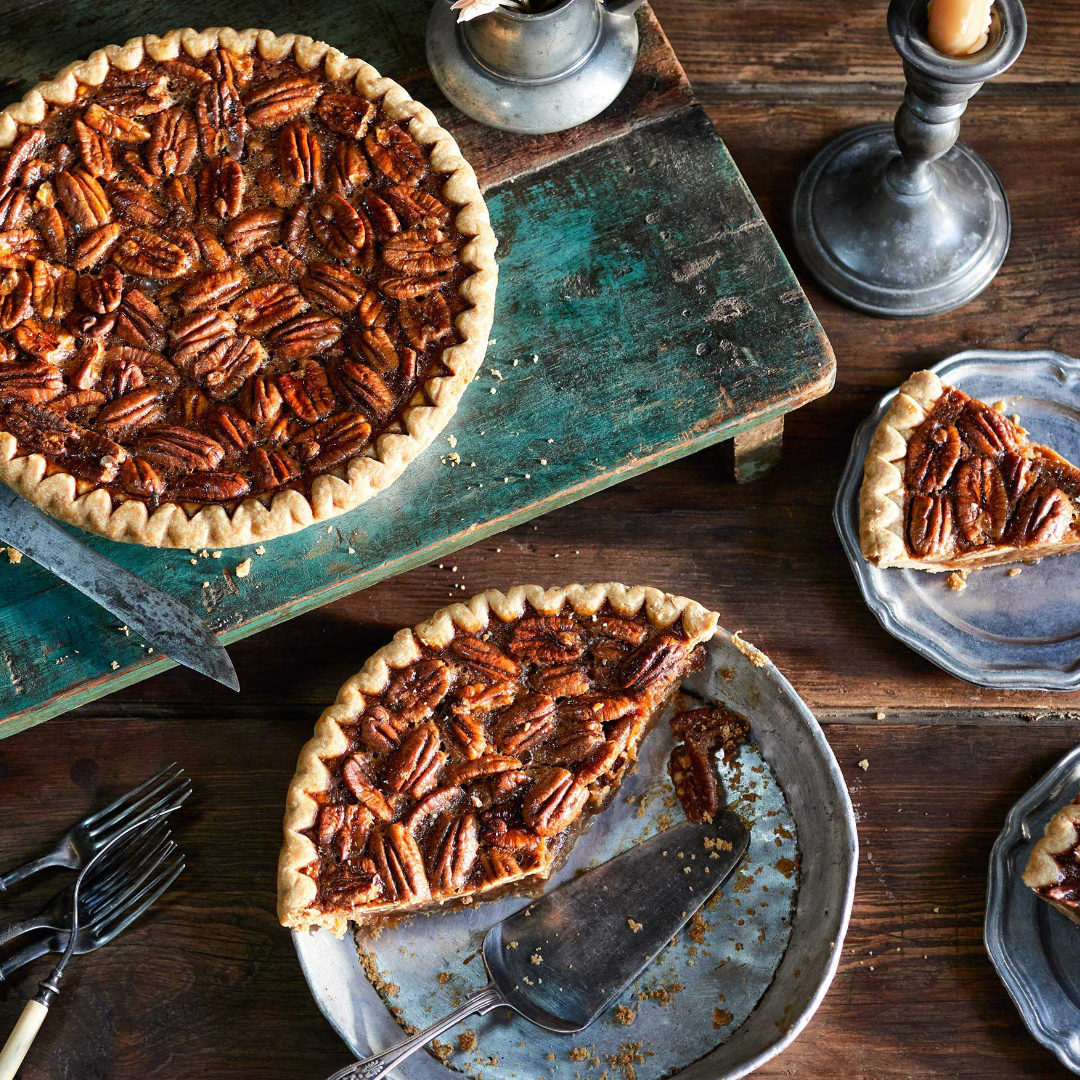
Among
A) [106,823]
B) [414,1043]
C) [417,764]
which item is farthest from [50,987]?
[417,764]

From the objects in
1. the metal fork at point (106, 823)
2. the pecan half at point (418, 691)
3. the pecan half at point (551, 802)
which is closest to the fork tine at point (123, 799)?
the metal fork at point (106, 823)

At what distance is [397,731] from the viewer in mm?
2402

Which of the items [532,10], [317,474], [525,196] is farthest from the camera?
[525,196]

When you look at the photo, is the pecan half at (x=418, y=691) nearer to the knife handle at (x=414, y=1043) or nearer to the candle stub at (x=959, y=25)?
the knife handle at (x=414, y=1043)

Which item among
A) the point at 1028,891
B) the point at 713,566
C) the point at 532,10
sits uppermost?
the point at 532,10

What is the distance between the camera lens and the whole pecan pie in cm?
231

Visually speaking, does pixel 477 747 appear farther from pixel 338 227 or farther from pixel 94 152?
pixel 94 152

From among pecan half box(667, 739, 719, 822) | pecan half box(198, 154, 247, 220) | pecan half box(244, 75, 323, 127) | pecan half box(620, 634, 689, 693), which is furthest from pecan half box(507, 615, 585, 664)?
pecan half box(244, 75, 323, 127)

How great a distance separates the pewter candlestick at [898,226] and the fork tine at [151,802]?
1.96m

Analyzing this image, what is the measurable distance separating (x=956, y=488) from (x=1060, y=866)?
84 cm

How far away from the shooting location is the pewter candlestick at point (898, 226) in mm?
2787

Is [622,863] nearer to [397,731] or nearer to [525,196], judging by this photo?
[397,731]

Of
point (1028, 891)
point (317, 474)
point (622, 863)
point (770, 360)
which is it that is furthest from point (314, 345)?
point (1028, 891)

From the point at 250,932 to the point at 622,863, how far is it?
87cm
